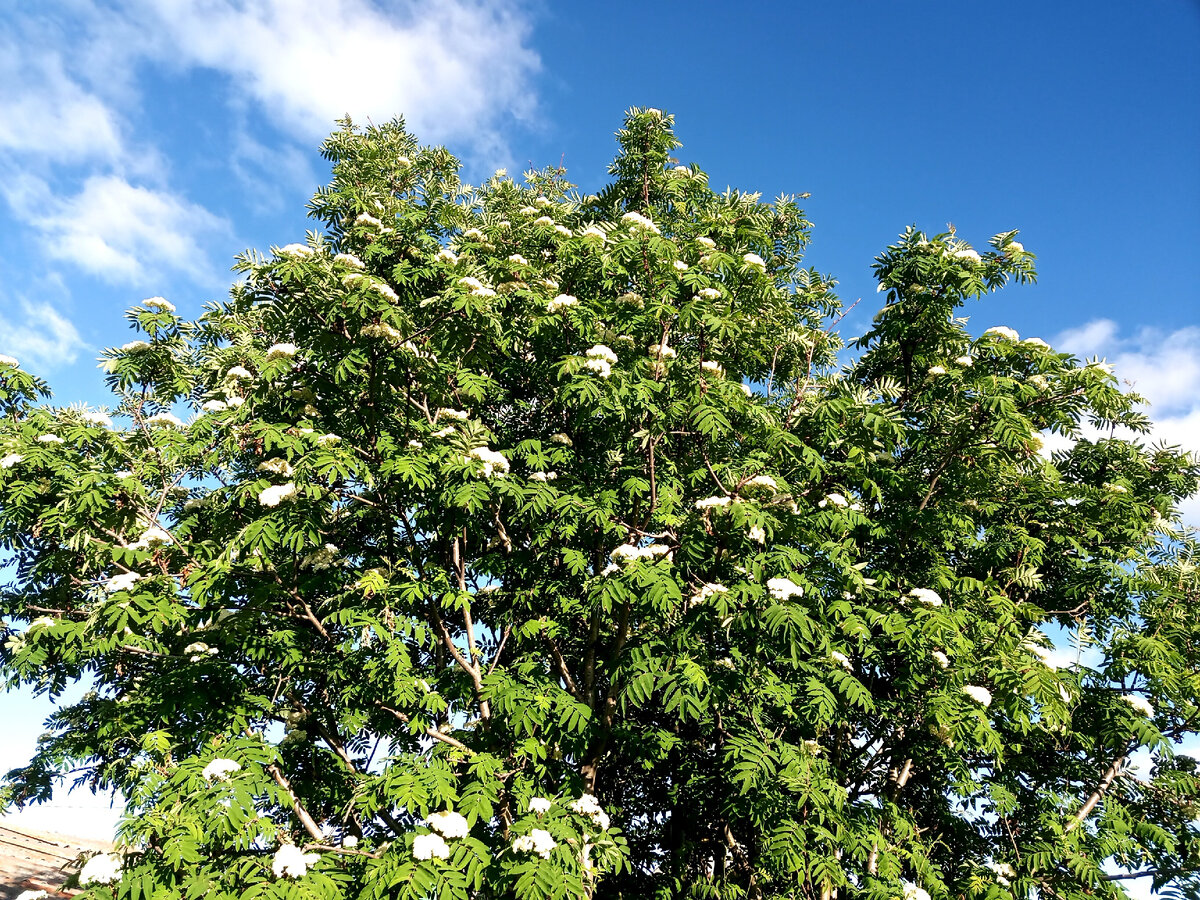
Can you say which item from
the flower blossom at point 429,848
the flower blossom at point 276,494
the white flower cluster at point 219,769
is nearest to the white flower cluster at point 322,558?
the flower blossom at point 276,494

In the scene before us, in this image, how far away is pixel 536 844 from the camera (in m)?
5.47

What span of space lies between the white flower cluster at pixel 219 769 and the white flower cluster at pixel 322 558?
2053 mm

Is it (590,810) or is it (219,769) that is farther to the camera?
(590,810)

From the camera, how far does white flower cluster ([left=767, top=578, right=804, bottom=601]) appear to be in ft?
19.5

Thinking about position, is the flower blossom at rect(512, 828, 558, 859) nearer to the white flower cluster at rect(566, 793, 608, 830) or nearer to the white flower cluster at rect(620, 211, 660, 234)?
the white flower cluster at rect(566, 793, 608, 830)

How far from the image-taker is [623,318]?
731cm

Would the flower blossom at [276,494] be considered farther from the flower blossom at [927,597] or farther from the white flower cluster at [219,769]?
the flower blossom at [927,597]

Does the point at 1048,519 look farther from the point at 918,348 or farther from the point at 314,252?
the point at 314,252

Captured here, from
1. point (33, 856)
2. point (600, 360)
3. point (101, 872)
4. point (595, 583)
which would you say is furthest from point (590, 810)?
point (33, 856)

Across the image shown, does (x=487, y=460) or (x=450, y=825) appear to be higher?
(x=487, y=460)

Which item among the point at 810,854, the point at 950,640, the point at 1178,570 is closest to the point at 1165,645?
the point at 1178,570

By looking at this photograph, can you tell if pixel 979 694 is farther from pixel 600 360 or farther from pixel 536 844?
pixel 600 360

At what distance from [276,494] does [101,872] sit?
2952mm

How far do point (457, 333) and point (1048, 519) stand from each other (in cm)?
700
